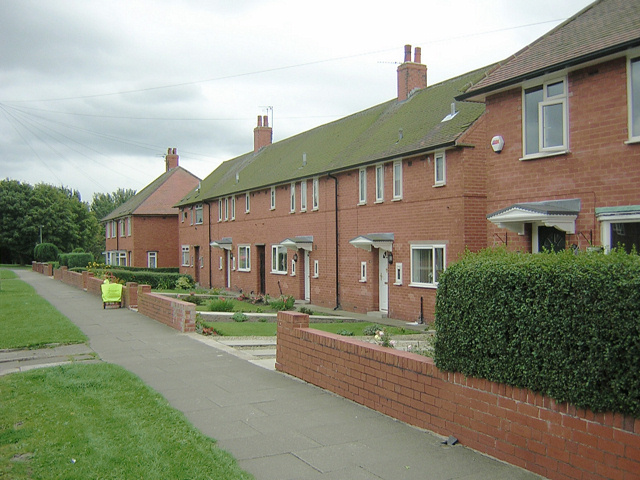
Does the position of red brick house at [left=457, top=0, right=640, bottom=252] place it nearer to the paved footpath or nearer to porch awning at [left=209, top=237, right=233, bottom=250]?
the paved footpath

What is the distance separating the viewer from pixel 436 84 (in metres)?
25.2

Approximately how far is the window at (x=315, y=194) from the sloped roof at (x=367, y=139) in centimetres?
49

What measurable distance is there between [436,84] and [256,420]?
20.8 metres

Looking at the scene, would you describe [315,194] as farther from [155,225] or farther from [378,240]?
[155,225]

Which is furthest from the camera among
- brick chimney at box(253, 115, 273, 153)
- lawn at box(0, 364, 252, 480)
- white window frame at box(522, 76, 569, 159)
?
brick chimney at box(253, 115, 273, 153)

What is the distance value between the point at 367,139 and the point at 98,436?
2134cm

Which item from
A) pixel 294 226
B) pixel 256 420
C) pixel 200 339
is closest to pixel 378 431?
pixel 256 420

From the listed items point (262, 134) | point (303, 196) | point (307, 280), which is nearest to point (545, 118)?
point (303, 196)

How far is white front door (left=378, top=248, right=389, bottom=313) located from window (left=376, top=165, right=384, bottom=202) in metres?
2.02

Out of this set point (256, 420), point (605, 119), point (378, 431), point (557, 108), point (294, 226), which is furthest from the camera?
point (294, 226)

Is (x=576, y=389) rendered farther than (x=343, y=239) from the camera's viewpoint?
No

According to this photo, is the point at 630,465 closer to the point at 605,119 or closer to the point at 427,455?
the point at 427,455

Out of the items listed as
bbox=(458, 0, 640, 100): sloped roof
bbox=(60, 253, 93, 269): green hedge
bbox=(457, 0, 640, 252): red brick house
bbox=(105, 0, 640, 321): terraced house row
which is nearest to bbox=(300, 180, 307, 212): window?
bbox=(105, 0, 640, 321): terraced house row

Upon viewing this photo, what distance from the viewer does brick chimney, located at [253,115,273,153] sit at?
4456 cm
